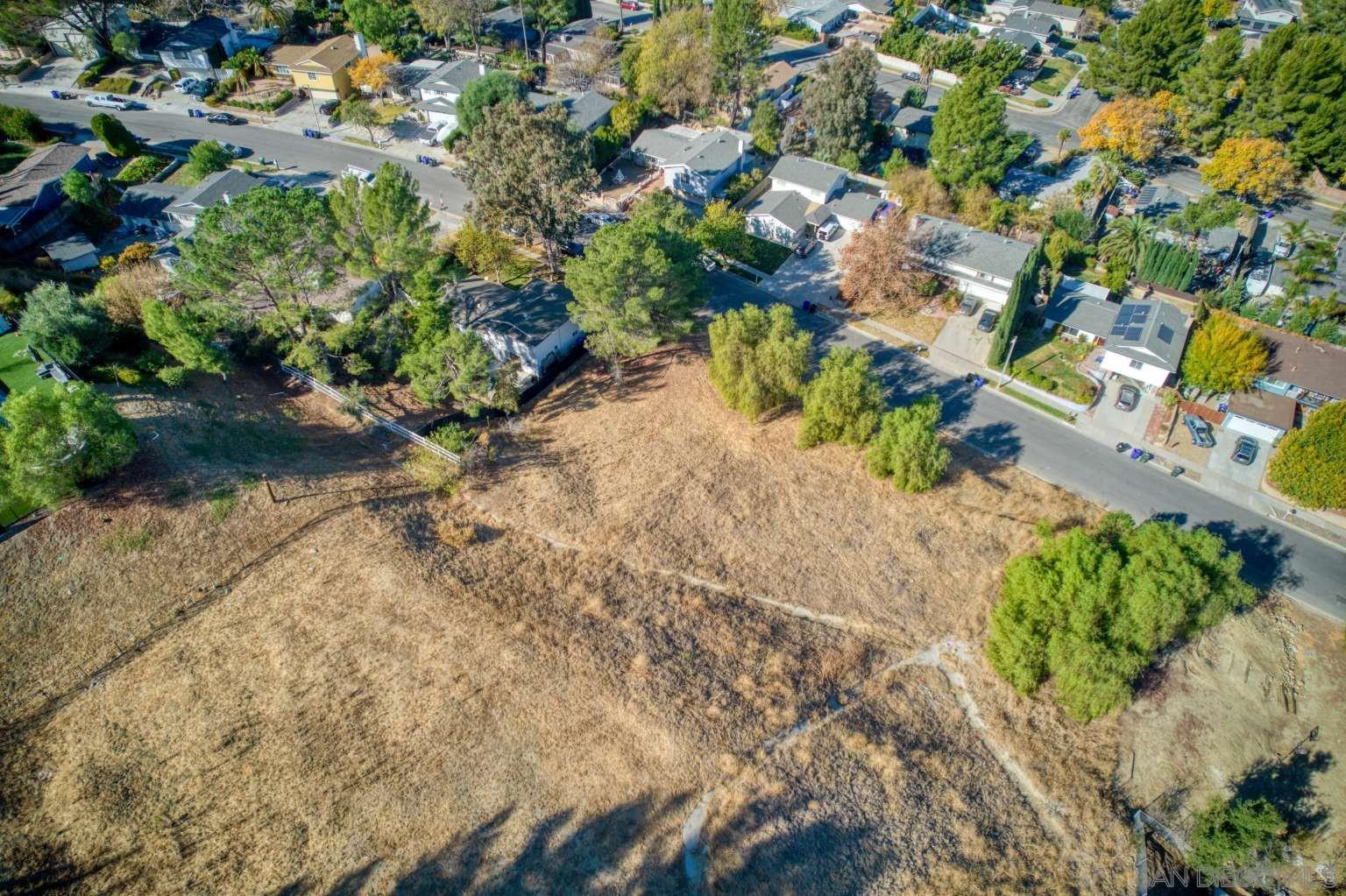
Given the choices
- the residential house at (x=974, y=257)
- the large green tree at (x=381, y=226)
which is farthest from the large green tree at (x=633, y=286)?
the residential house at (x=974, y=257)

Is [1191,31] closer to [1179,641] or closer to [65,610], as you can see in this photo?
[1179,641]

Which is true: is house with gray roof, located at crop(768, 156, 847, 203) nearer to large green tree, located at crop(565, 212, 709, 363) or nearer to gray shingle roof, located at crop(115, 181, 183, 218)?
large green tree, located at crop(565, 212, 709, 363)

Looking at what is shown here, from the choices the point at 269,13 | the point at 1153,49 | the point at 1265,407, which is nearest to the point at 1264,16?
the point at 1153,49

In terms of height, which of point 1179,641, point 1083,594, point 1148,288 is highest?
point 1148,288

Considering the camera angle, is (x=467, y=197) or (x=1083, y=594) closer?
(x=1083, y=594)

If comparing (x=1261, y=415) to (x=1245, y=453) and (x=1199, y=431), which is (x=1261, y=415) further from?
(x=1199, y=431)

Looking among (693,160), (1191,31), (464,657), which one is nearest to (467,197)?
(693,160)

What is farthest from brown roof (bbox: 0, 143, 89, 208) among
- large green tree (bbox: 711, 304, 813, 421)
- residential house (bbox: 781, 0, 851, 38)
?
residential house (bbox: 781, 0, 851, 38)
